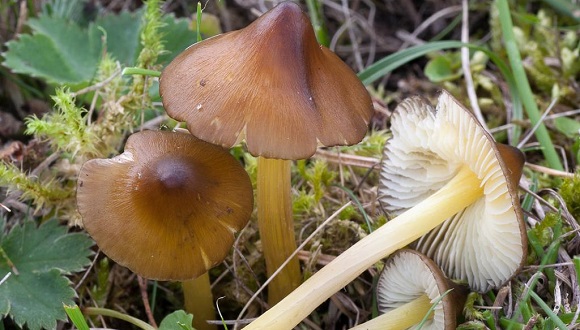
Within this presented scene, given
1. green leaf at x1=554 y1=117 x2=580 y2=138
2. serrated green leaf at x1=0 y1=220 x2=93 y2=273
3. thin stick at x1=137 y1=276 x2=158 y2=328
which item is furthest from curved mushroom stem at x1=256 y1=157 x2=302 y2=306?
green leaf at x1=554 y1=117 x2=580 y2=138

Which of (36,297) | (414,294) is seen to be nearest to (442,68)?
(414,294)

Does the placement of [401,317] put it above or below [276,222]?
below

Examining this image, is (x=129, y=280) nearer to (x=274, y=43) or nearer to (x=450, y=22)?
(x=274, y=43)

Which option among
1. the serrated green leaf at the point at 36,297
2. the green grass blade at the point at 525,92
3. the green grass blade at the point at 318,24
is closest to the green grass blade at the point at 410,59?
the green grass blade at the point at 525,92

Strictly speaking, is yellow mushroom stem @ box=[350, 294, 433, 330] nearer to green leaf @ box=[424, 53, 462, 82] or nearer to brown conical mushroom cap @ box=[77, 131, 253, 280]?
brown conical mushroom cap @ box=[77, 131, 253, 280]

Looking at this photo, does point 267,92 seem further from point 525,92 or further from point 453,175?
point 525,92
